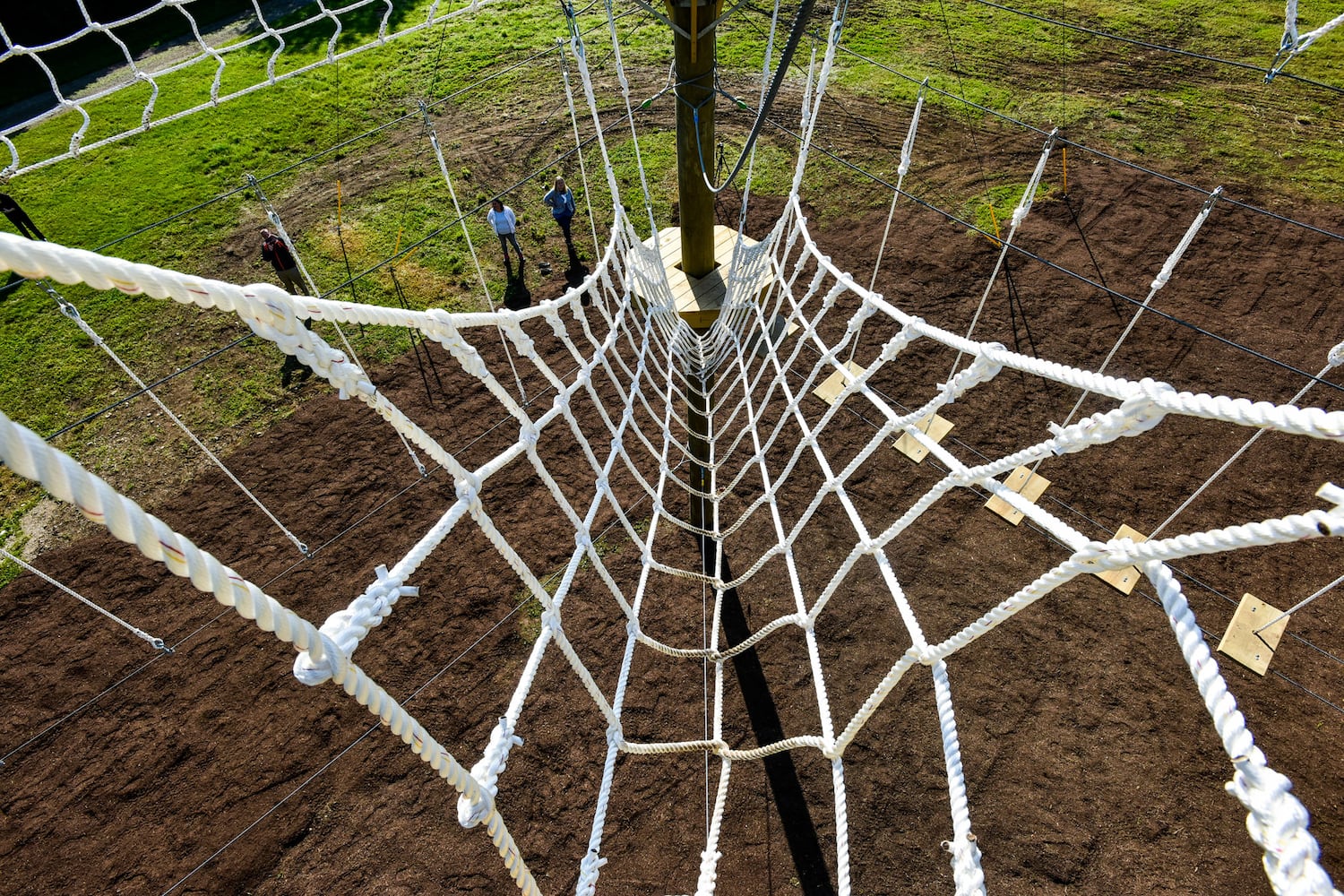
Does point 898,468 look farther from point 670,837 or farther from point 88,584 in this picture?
point 88,584

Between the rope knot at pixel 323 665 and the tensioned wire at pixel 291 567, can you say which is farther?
the tensioned wire at pixel 291 567

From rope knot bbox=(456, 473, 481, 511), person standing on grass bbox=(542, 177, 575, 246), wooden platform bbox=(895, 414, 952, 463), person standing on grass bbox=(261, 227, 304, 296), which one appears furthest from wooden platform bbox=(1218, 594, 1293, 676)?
person standing on grass bbox=(261, 227, 304, 296)

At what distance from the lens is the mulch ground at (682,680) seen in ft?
12.5

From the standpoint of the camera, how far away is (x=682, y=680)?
4461mm

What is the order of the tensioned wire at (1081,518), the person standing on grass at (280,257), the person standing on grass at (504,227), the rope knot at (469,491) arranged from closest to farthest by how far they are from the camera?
the rope knot at (469,491) → the tensioned wire at (1081,518) → the person standing on grass at (280,257) → the person standing on grass at (504,227)

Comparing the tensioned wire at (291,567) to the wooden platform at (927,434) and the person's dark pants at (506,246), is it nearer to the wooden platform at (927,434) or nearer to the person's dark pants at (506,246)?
the person's dark pants at (506,246)

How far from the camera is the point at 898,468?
545 cm

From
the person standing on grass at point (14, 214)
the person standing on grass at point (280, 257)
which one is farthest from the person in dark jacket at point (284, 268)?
the person standing on grass at point (14, 214)

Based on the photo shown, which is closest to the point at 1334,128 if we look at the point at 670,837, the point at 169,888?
the point at 670,837

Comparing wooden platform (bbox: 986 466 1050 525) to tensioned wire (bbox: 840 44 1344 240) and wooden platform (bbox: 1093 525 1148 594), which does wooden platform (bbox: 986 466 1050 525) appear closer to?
wooden platform (bbox: 1093 525 1148 594)

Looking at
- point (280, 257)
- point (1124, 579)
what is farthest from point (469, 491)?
point (280, 257)

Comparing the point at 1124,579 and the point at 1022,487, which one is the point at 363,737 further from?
the point at 1124,579

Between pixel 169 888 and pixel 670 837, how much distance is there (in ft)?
9.98

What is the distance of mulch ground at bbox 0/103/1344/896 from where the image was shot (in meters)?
3.80
